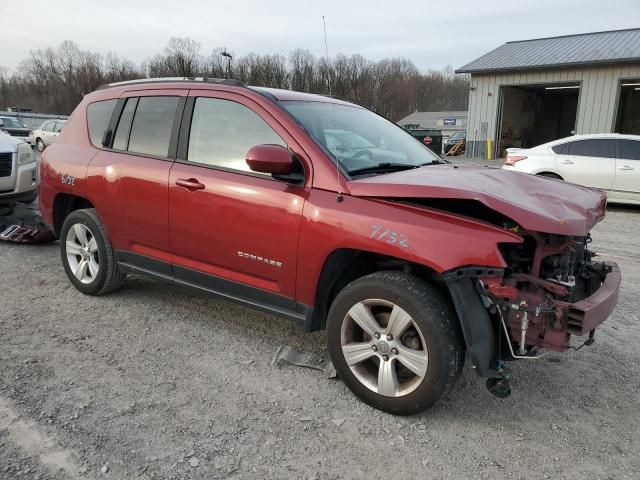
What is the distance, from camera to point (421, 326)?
2600 mm

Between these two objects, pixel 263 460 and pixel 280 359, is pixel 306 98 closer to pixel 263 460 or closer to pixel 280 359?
pixel 280 359

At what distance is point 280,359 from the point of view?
3.40m

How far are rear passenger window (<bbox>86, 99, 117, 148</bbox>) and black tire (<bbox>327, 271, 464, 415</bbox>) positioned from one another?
276 centimetres

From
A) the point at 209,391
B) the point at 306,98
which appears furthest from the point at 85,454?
the point at 306,98

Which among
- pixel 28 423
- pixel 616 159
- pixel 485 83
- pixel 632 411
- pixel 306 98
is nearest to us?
pixel 28 423

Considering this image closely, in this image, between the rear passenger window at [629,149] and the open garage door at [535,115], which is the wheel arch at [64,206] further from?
the open garage door at [535,115]

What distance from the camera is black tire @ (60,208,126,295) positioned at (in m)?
4.23

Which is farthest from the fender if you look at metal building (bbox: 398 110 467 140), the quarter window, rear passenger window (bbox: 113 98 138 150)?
metal building (bbox: 398 110 467 140)

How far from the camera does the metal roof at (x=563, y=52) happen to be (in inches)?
755

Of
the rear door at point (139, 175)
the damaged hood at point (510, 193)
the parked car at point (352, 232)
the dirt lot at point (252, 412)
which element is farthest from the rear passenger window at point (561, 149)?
the rear door at point (139, 175)

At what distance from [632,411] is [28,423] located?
3387 millimetres

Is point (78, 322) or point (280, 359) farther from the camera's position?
point (78, 322)

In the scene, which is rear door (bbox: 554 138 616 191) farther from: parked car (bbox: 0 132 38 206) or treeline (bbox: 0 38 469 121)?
treeline (bbox: 0 38 469 121)

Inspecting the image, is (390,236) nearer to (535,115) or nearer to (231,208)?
(231,208)
